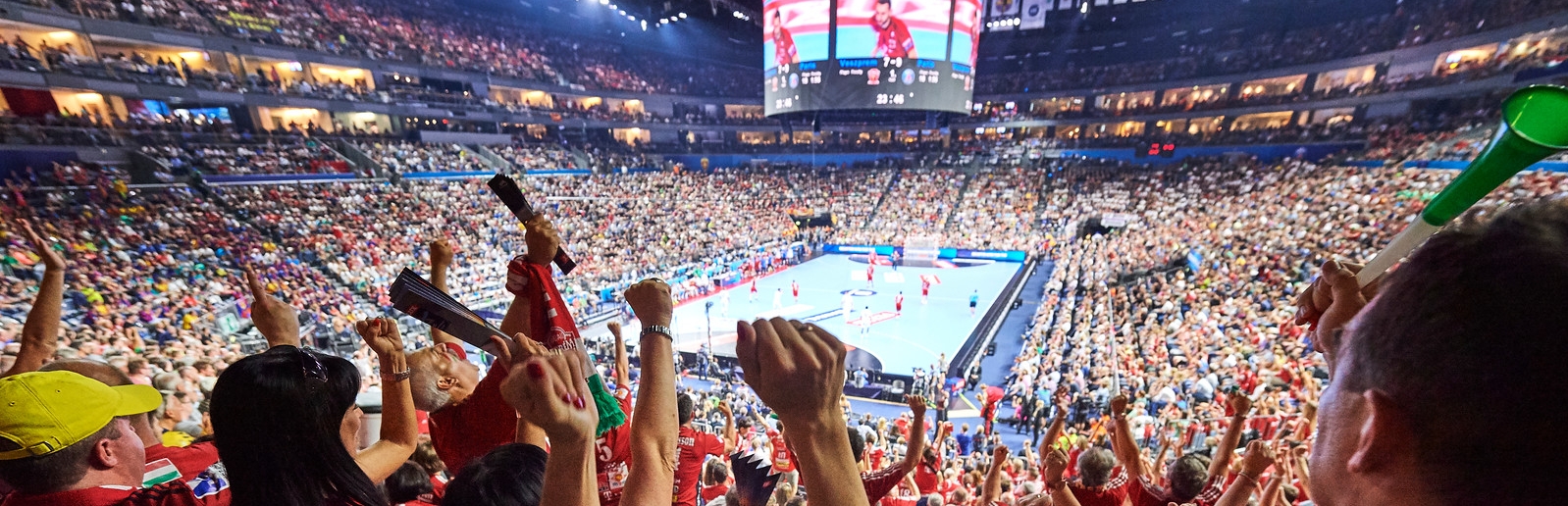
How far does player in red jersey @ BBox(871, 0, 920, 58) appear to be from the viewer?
16250 millimetres

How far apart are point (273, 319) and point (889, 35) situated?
53.7 feet

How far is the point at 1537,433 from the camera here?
651mm

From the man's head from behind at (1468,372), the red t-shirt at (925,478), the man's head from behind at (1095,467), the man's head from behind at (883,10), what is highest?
the man's head from behind at (883,10)

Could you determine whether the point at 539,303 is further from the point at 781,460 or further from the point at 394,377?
the point at 781,460

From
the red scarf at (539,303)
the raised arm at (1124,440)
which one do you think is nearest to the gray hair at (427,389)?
the red scarf at (539,303)

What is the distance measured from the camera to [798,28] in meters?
17.0

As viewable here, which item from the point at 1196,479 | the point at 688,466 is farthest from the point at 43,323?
the point at 1196,479

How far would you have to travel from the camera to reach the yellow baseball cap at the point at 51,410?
144 cm

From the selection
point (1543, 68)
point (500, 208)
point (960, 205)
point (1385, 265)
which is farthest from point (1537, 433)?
point (960, 205)

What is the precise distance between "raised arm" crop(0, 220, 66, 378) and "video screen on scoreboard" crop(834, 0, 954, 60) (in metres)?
16.2

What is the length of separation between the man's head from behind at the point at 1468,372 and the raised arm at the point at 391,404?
2.53 meters

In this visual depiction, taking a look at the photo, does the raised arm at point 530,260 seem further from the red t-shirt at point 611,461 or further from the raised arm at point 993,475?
the raised arm at point 993,475

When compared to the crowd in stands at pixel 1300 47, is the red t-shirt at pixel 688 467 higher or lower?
lower

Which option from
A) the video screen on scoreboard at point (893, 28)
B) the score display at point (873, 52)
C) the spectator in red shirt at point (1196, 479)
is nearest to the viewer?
the spectator in red shirt at point (1196, 479)
